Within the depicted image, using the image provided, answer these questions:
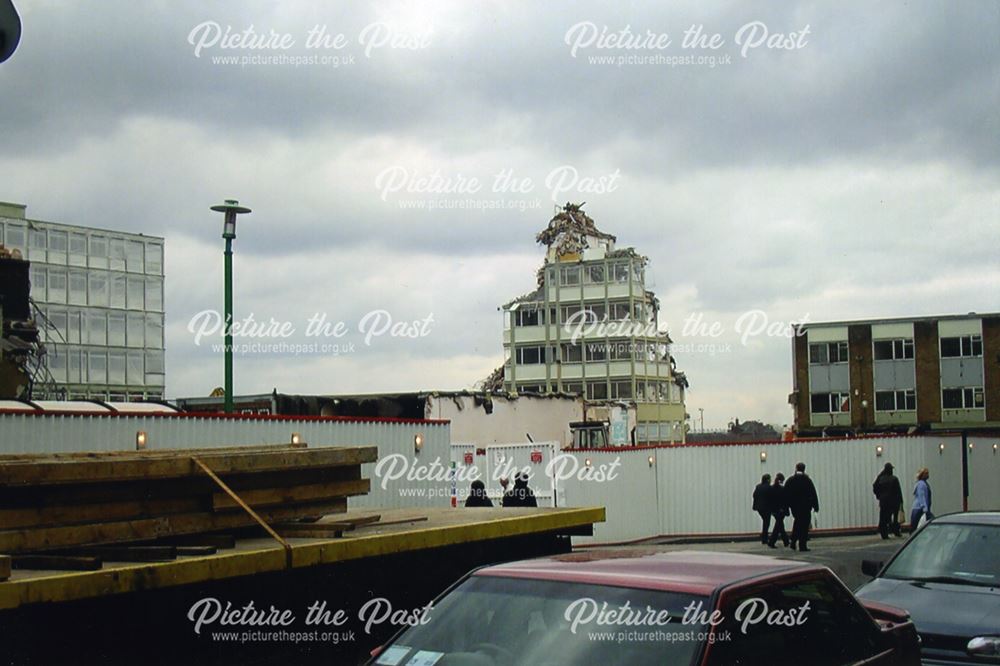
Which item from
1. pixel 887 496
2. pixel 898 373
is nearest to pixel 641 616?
pixel 887 496

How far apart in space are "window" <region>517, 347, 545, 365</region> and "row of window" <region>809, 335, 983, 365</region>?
18.8 metres

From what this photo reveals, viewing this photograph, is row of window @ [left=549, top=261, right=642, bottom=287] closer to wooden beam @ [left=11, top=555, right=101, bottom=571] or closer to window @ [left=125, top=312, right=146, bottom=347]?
window @ [left=125, top=312, right=146, bottom=347]

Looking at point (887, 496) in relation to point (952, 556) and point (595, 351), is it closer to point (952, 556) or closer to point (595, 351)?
point (952, 556)

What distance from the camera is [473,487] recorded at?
17391mm

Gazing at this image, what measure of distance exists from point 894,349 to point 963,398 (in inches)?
201

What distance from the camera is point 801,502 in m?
23.5

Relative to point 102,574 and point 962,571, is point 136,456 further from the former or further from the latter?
point 962,571

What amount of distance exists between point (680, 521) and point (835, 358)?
46.0 meters

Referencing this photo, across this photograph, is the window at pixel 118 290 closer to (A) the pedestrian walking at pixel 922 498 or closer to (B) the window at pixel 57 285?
(B) the window at pixel 57 285

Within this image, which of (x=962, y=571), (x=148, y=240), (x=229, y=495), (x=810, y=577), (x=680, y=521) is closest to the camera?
(x=810, y=577)

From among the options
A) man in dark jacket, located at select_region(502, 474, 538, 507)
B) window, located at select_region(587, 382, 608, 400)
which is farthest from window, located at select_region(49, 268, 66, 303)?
man in dark jacket, located at select_region(502, 474, 538, 507)

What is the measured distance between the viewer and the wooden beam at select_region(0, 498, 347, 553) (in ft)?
17.3

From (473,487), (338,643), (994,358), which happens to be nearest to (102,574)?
(338,643)

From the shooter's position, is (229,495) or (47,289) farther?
(47,289)
